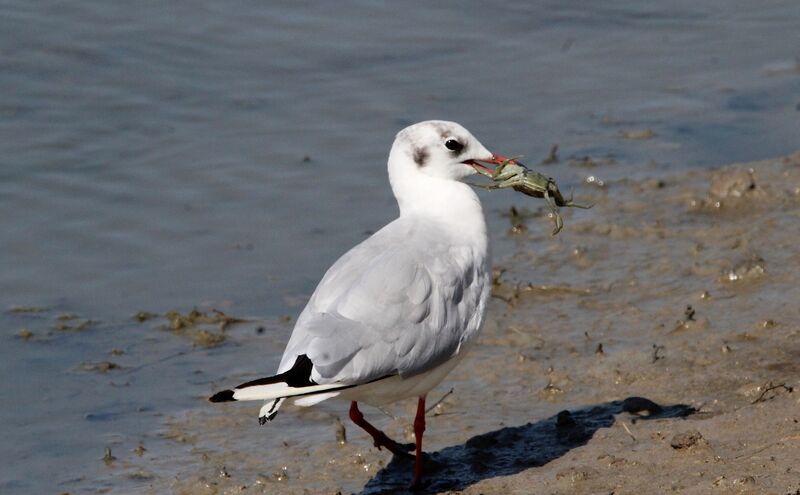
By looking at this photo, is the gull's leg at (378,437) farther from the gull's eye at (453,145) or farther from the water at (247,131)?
the water at (247,131)

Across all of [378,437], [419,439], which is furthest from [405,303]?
[378,437]

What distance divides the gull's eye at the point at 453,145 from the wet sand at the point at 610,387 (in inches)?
50.2

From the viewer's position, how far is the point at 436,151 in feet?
20.9

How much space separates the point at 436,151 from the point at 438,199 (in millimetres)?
229

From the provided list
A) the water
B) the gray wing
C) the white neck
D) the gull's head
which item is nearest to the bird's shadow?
the gray wing

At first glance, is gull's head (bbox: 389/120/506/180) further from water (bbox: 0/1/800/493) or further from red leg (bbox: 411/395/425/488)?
water (bbox: 0/1/800/493)

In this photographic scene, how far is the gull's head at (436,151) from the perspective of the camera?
6.37 m

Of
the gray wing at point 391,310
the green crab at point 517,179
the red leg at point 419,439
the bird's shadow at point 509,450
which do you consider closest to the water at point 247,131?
the bird's shadow at point 509,450

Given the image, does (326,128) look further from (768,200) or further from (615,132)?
(768,200)

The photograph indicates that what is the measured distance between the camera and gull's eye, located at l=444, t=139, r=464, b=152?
637 cm

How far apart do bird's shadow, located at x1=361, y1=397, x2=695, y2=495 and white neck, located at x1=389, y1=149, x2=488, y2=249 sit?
34.4 inches

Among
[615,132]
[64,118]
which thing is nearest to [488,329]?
[615,132]

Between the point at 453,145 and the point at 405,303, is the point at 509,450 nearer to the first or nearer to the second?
the point at 405,303

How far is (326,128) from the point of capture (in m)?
10.8
